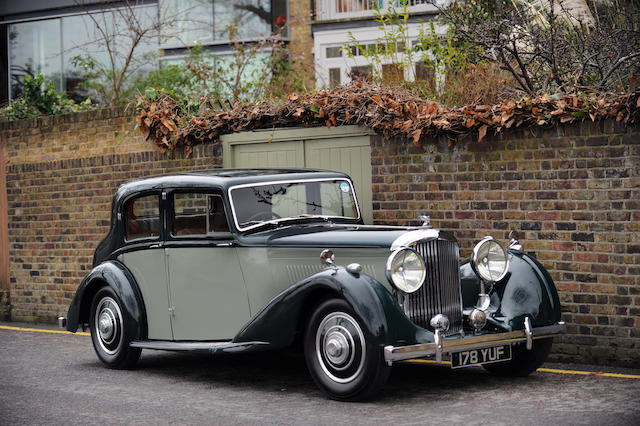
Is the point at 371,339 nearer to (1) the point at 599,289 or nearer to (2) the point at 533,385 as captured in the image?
(2) the point at 533,385

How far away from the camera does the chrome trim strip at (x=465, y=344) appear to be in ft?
19.5

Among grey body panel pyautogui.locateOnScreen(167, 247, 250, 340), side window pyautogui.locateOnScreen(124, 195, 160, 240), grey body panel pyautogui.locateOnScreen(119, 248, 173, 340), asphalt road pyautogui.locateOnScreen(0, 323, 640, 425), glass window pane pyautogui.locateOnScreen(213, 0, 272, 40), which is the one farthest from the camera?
glass window pane pyautogui.locateOnScreen(213, 0, 272, 40)

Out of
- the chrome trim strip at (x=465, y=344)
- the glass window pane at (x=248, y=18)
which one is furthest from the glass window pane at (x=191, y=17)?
the chrome trim strip at (x=465, y=344)

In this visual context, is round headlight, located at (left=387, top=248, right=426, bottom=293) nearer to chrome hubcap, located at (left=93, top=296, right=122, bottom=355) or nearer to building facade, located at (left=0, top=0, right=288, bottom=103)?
chrome hubcap, located at (left=93, top=296, right=122, bottom=355)

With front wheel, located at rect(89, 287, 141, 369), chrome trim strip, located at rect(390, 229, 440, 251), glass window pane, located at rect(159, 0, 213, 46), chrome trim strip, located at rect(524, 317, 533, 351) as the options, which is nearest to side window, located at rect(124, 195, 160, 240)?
front wheel, located at rect(89, 287, 141, 369)

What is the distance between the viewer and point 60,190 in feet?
40.1

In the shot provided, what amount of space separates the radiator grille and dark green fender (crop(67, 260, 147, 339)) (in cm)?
268

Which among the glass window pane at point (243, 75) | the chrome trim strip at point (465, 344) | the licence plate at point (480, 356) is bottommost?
the licence plate at point (480, 356)

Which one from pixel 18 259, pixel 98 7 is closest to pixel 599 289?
pixel 18 259

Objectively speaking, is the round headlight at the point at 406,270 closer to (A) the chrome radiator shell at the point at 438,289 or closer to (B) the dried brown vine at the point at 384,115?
(A) the chrome radiator shell at the point at 438,289

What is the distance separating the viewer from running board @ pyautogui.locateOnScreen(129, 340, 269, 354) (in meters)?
6.84

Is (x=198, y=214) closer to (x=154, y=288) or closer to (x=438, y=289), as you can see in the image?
(x=154, y=288)

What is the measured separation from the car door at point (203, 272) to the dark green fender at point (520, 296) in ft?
5.93

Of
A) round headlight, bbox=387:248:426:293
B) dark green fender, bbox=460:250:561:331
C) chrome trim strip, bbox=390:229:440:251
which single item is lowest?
dark green fender, bbox=460:250:561:331
